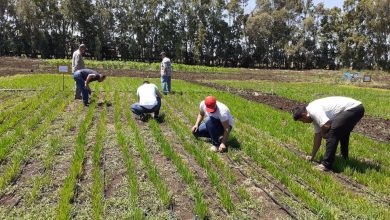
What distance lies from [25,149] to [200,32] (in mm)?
52665

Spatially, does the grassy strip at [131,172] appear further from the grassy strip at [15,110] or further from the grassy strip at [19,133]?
the grassy strip at [15,110]

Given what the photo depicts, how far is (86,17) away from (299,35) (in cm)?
3578

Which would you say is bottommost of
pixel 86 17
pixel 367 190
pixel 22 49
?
pixel 367 190

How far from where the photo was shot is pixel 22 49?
55281 millimetres

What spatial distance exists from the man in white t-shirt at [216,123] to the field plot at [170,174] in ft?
0.81

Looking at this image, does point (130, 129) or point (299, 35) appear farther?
point (299, 35)

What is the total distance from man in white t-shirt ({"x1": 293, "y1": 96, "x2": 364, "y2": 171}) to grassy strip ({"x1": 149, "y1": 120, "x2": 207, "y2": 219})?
73.9 inches

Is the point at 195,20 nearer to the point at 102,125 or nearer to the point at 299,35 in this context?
the point at 299,35

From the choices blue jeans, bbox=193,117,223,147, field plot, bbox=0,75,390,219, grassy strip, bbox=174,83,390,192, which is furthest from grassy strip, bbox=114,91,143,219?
grassy strip, bbox=174,83,390,192

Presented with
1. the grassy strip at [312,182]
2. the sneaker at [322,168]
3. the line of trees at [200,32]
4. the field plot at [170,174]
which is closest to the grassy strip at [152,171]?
the field plot at [170,174]

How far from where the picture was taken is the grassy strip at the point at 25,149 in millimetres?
4588

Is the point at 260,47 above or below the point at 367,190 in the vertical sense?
above

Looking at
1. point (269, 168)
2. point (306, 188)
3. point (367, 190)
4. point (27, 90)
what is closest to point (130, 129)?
point (269, 168)

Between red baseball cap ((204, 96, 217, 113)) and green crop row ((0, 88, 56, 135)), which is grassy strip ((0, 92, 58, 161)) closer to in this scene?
green crop row ((0, 88, 56, 135))
